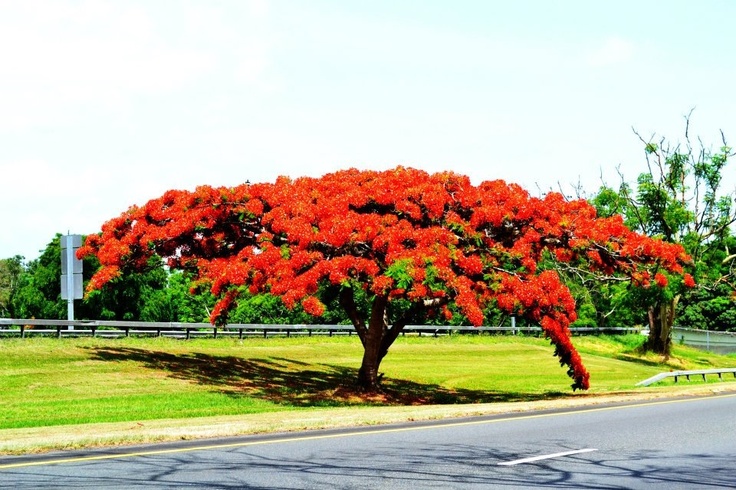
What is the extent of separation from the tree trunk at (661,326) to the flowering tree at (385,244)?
28502 mm

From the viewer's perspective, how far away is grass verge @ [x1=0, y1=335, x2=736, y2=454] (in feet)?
55.6

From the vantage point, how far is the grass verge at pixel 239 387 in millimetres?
16953

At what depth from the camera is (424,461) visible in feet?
37.4

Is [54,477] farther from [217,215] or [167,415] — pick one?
[217,215]

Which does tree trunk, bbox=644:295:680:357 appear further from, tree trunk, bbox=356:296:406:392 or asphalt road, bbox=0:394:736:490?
asphalt road, bbox=0:394:736:490

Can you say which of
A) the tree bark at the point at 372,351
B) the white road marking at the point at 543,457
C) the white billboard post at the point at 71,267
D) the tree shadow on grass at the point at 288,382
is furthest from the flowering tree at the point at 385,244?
the white road marking at the point at 543,457

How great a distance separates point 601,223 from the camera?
26812mm

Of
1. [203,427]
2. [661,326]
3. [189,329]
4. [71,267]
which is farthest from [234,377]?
[661,326]

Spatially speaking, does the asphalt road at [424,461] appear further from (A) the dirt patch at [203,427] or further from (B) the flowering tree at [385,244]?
(B) the flowering tree at [385,244]

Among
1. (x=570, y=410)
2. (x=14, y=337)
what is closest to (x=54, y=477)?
(x=570, y=410)

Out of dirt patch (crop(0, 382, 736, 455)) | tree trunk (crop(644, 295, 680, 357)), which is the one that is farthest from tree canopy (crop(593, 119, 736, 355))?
dirt patch (crop(0, 382, 736, 455))

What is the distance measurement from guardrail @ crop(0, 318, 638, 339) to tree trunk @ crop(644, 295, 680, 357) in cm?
1152

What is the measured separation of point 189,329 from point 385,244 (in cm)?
Result: 3012

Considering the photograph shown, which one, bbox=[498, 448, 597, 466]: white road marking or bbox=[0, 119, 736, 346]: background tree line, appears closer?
bbox=[498, 448, 597, 466]: white road marking
